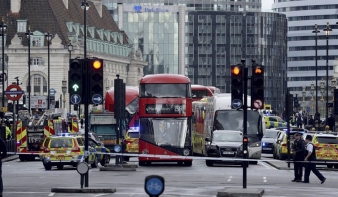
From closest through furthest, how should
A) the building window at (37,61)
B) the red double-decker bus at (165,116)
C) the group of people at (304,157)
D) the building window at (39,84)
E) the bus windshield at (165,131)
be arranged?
the group of people at (304,157)
the red double-decker bus at (165,116)
the bus windshield at (165,131)
the building window at (39,84)
the building window at (37,61)

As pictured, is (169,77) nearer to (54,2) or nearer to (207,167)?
(207,167)

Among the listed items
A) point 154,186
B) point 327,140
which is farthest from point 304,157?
point 154,186

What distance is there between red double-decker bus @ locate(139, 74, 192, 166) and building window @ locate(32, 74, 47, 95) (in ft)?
364

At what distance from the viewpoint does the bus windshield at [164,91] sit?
178ft

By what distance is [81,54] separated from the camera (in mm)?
171125

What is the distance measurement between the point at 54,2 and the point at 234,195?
139290 mm

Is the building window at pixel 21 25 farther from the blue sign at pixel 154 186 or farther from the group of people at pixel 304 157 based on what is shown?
the blue sign at pixel 154 186

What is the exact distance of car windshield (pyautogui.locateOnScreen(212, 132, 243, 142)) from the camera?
55875 mm

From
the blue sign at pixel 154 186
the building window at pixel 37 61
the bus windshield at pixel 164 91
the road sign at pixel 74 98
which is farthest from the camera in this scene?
the building window at pixel 37 61

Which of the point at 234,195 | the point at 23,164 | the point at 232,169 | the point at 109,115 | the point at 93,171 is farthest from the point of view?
the point at 109,115

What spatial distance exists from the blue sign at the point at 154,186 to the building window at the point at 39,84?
481 ft

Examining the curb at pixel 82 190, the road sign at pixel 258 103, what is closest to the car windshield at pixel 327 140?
the road sign at pixel 258 103

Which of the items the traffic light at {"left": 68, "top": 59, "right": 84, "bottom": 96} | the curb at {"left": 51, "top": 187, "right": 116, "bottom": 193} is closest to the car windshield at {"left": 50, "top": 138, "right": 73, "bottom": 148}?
the curb at {"left": 51, "top": 187, "right": 116, "bottom": 193}

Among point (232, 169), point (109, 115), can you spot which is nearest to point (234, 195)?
point (232, 169)
